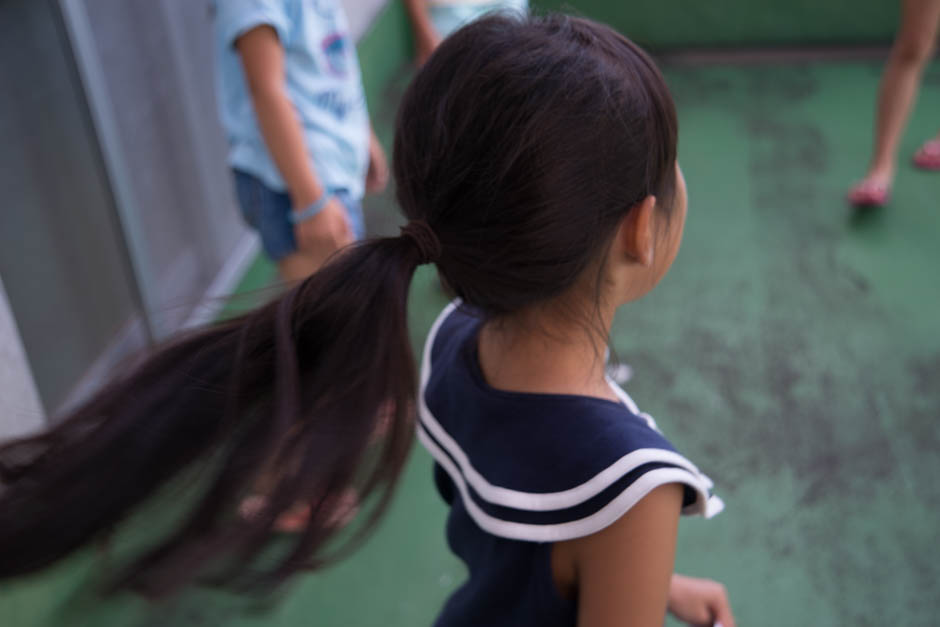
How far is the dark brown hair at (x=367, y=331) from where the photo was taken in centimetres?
65

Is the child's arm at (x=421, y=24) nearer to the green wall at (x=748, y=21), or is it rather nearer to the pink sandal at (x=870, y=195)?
the pink sandal at (x=870, y=195)

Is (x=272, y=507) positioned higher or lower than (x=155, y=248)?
higher

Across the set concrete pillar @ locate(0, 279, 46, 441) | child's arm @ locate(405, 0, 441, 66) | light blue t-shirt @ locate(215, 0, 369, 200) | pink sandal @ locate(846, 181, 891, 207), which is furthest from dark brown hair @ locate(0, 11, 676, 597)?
pink sandal @ locate(846, 181, 891, 207)

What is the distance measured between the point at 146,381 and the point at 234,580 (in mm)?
184

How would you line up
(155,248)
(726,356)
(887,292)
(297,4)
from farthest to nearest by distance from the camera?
(887,292)
(726,356)
(155,248)
(297,4)

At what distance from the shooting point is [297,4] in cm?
130

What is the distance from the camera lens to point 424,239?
2.23ft

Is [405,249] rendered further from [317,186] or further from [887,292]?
[887,292]

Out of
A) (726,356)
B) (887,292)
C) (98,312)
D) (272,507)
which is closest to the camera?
(272,507)

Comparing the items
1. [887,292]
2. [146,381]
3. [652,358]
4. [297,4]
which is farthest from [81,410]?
[887,292]

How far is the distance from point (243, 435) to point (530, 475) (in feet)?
0.79

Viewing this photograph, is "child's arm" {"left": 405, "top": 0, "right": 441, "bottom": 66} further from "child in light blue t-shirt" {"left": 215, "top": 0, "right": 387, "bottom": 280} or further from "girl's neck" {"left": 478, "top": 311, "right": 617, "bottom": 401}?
"girl's neck" {"left": 478, "top": 311, "right": 617, "bottom": 401}

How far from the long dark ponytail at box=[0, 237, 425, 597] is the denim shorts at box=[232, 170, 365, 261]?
0.73 metres

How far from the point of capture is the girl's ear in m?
0.71
